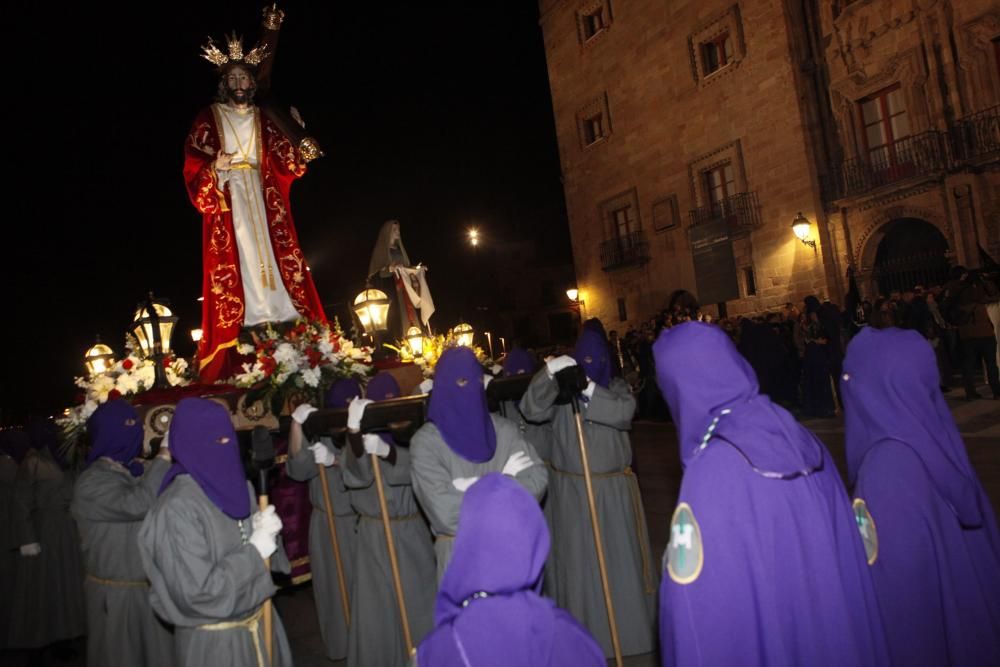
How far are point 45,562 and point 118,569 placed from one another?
3690 millimetres

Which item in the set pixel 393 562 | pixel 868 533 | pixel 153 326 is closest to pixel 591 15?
pixel 153 326

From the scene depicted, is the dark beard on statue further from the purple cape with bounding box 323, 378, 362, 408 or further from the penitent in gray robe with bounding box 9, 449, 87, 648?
the penitent in gray robe with bounding box 9, 449, 87, 648

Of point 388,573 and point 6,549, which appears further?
point 6,549

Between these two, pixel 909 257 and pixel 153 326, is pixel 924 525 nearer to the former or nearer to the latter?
pixel 153 326

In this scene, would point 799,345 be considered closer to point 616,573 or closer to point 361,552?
point 616,573

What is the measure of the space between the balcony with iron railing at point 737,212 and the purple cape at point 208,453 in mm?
20412

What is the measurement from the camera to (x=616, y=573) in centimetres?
521

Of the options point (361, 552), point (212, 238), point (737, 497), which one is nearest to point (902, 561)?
point (737, 497)

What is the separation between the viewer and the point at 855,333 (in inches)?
484

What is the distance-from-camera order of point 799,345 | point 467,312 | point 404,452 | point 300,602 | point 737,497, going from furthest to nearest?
point 467,312, point 799,345, point 300,602, point 404,452, point 737,497

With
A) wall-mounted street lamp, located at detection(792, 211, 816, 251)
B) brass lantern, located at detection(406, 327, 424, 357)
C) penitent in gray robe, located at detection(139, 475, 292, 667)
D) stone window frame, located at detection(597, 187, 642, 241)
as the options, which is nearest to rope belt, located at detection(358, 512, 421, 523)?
penitent in gray robe, located at detection(139, 475, 292, 667)

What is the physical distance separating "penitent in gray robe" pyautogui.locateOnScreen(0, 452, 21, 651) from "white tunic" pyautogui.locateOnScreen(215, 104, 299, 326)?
328cm

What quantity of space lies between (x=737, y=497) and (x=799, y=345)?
526 inches

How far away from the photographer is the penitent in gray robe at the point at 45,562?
23.5 feet
